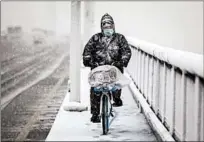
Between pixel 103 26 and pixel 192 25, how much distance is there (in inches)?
2640

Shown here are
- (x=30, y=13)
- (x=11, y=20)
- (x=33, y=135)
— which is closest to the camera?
(x=33, y=135)

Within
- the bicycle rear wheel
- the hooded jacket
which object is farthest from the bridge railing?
the bicycle rear wheel

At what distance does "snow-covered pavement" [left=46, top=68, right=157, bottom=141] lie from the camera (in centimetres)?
780

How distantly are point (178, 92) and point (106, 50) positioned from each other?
112 inches

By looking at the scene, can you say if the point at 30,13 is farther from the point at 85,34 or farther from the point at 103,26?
the point at 103,26

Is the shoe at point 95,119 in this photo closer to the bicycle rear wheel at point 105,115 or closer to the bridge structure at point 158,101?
the bridge structure at point 158,101

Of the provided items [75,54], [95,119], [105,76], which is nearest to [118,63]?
[105,76]

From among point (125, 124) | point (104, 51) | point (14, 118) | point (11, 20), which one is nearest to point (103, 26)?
point (104, 51)

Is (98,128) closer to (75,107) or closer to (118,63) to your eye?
(118,63)

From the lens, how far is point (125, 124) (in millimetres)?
8953

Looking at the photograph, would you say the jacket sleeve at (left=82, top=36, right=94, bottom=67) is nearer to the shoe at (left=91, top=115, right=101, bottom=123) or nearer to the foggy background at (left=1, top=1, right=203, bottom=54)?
the shoe at (left=91, top=115, right=101, bottom=123)

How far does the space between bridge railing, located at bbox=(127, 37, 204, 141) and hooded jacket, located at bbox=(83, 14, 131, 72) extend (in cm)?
53

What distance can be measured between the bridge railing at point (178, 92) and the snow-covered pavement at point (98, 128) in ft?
1.27

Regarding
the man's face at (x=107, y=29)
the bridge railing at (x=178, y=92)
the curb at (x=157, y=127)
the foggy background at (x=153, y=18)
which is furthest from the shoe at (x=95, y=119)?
the foggy background at (x=153, y=18)
